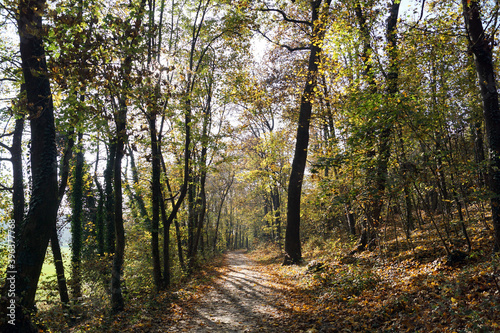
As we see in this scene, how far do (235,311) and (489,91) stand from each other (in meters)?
7.70

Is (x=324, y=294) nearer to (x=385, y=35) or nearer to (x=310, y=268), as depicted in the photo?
(x=310, y=268)

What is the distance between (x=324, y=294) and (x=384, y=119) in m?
4.60

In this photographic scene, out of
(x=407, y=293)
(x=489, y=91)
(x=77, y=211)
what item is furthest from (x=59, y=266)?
(x=489, y=91)

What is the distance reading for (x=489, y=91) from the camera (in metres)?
5.24

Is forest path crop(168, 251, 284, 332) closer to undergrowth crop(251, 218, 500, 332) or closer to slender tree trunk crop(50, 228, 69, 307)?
undergrowth crop(251, 218, 500, 332)

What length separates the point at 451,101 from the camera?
23.0 feet

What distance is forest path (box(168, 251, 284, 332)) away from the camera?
6055 mm

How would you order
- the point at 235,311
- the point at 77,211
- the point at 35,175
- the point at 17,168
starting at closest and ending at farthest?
the point at 35,175 → the point at 235,311 → the point at 17,168 → the point at 77,211

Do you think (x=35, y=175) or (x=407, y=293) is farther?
(x=407, y=293)

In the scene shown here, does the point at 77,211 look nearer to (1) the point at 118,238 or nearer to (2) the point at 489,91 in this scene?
(1) the point at 118,238

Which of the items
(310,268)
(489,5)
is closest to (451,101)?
(489,5)

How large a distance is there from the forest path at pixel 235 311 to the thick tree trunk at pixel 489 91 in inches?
192

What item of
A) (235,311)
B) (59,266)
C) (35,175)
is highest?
(35,175)

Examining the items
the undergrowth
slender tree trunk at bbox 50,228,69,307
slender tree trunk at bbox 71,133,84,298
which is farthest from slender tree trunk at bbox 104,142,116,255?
the undergrowth
